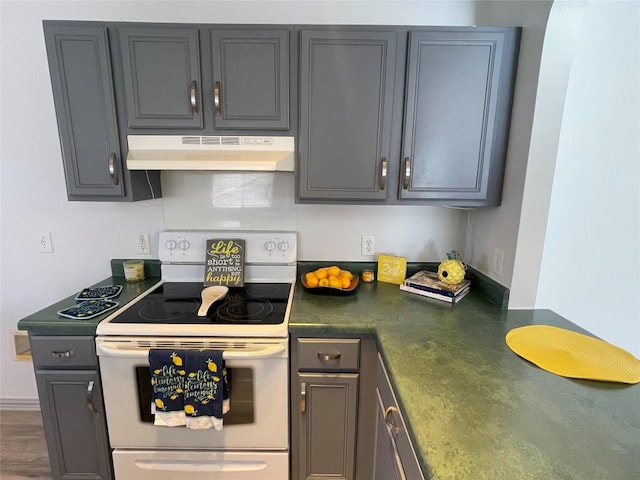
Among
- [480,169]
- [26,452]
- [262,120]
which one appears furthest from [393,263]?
[26,452]

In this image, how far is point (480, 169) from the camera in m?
1.56

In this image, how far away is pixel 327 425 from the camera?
1486 mm

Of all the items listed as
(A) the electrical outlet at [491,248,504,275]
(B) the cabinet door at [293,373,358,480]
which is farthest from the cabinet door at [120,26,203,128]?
(A) the electrical outlet at [491,248,504,275]

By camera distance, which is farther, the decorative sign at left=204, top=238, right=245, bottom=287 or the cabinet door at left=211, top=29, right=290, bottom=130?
the decorative sign at left=204, top=238, right=245, bottom=287

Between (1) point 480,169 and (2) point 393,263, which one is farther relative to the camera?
(2) point 393,263

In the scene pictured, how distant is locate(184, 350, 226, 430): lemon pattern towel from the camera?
133cm

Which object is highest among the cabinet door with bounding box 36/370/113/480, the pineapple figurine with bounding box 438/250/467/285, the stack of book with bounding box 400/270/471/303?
the pineapple figurine with bounding box 438/250/467/285

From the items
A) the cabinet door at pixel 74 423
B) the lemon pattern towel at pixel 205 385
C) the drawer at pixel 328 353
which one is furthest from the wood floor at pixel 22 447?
the drawer at pixel 328 353

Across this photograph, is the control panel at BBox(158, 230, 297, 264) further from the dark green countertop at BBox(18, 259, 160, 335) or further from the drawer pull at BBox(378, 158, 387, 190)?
the drawer pull at BBox(378, 158, 387, 190)

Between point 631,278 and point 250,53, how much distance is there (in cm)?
202

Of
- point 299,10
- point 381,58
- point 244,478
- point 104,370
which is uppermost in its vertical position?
point 299,10

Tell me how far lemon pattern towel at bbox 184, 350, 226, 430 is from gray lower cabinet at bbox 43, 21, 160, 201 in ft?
2.89

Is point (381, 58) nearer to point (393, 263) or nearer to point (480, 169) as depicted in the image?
point (480, 169)

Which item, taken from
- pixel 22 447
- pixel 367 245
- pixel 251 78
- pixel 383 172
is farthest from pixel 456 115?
pixel 22 447
